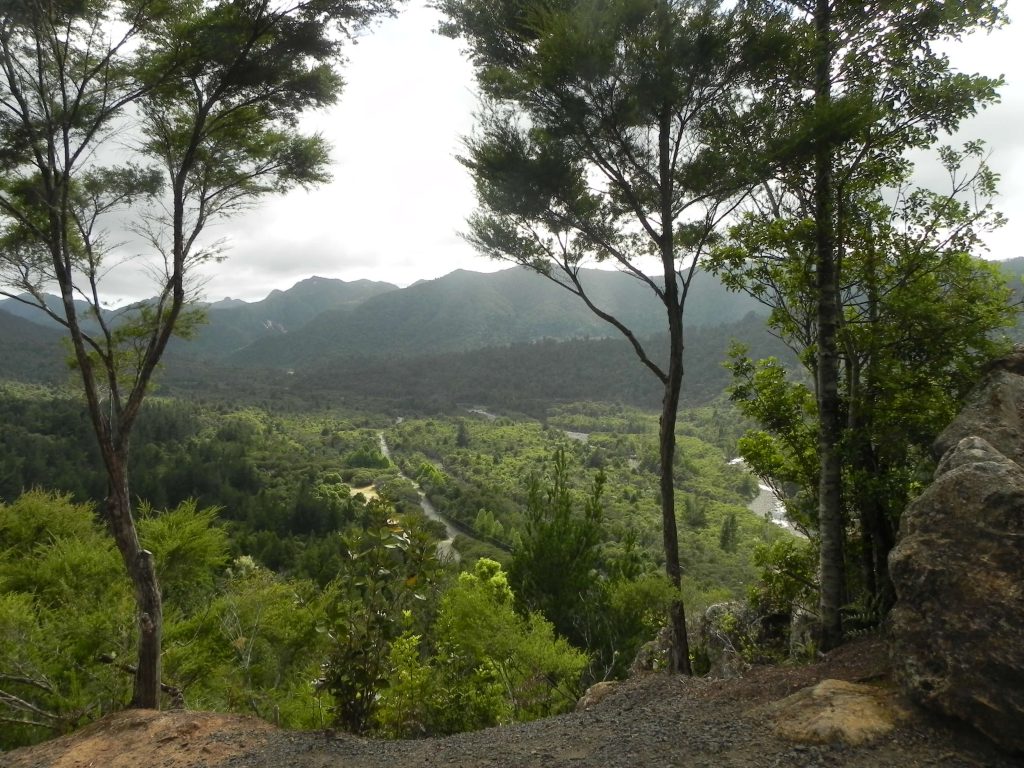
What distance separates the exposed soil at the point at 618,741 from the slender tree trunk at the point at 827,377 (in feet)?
1.87

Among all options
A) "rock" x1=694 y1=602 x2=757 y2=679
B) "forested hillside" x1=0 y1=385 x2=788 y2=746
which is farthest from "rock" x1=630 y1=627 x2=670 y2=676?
"rock" x1=694 y1=602 x2=757 y2=679

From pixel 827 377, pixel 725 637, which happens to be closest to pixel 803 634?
pixel 725 637

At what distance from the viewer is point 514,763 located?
139 inches

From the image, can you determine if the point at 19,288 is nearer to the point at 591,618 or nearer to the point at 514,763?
the point at 514,763

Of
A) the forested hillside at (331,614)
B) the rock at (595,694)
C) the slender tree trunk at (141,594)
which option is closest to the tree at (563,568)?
the forested hillside at (331,614)

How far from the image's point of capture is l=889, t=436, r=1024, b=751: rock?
9.46ft

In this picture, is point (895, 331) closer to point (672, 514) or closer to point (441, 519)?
point (672, 514)

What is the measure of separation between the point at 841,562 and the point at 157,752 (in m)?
6.06

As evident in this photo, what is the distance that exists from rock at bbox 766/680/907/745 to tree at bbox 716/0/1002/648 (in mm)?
1958

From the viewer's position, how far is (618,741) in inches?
144

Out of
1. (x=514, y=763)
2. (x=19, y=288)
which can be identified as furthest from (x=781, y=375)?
(x=19, y=288)

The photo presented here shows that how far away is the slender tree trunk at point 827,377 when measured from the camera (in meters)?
5.27

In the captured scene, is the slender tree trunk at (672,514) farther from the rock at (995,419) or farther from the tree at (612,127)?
the rock at (995,419)

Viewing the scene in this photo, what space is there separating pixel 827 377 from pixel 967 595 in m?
2.60
